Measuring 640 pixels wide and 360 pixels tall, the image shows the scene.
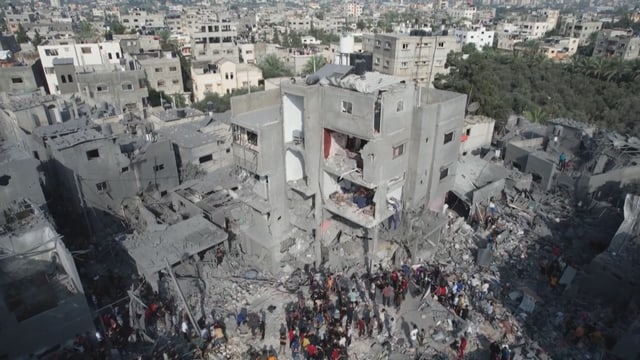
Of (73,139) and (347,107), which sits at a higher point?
(347,107)

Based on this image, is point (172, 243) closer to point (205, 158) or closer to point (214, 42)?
point (205, 158)

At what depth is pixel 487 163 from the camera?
28453 millimetres

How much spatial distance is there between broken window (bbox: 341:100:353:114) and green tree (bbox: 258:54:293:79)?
146ft

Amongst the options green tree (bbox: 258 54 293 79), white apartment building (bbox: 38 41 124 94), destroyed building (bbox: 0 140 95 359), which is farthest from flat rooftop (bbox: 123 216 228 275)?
green tree (bbox: 258 54 293 79)

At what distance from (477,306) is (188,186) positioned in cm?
1766

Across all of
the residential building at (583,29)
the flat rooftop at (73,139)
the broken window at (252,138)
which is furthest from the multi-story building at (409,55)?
the residential building at (583,29)

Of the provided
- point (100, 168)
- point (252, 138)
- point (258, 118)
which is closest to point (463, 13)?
point (258, 118)

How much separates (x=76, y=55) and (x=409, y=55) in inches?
1605

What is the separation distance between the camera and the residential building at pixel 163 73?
171 ft

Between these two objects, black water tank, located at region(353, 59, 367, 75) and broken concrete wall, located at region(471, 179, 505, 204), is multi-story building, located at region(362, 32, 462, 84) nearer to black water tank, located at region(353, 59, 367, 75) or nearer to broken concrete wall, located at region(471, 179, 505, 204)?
broken concrete wall, located at region(471, 179, 505, 204)

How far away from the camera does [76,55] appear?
50000mm

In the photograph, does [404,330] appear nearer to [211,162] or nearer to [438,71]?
[211,162]

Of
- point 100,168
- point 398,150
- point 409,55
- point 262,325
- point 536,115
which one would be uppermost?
point 409,55

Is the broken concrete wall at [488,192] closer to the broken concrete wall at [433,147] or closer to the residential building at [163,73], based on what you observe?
the broken concrete wall at [433,147]
